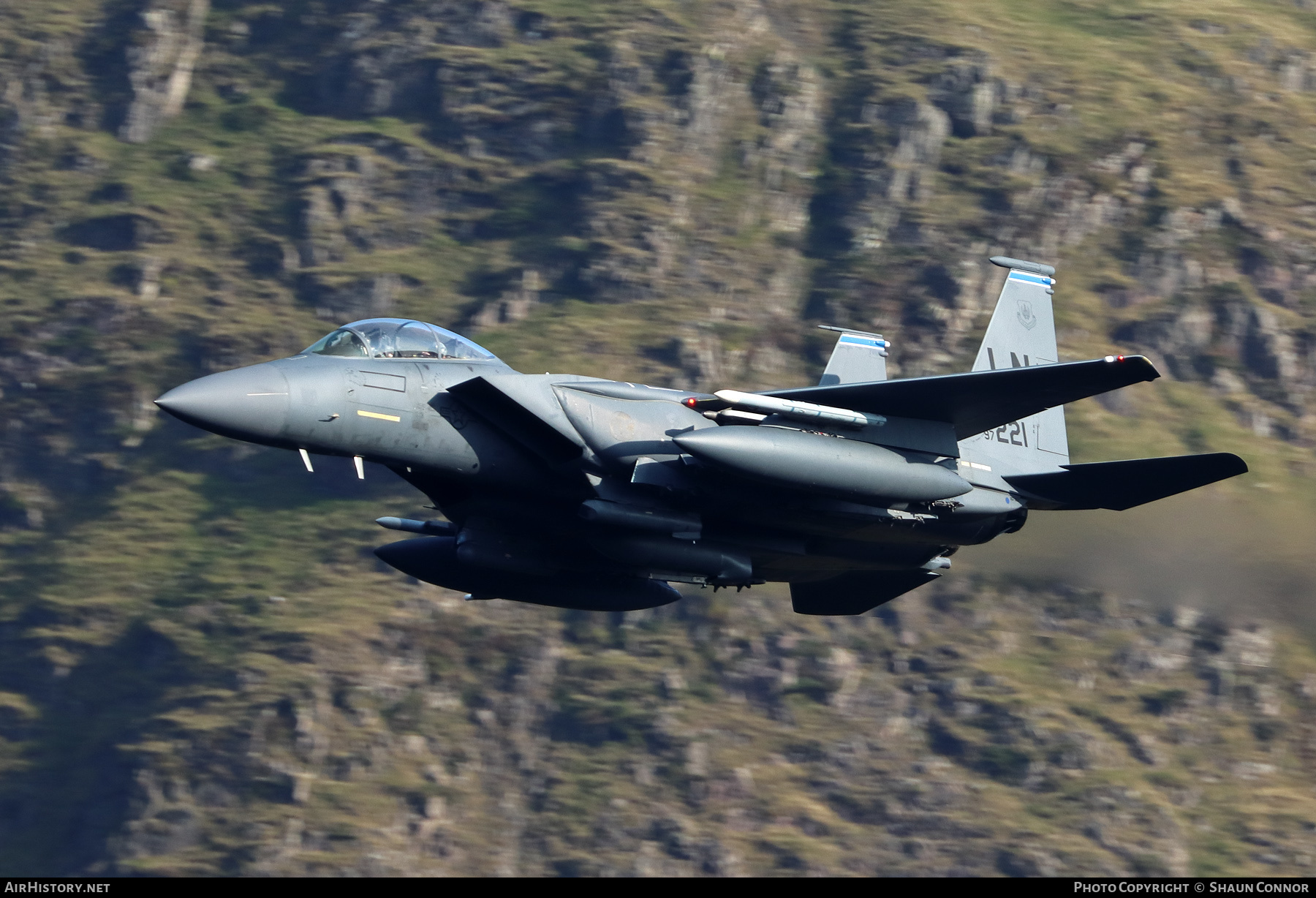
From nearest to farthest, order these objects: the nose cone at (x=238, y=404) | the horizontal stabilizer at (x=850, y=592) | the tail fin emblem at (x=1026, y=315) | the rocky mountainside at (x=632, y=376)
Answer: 1. the nose cone at (x=238, y=404)
2. the horizontal stabilizer at (x=850, y=592)
3. the tail fin emblem at (x=1026, y=315)
4. the rocky mountainside at (x=632, y=376)

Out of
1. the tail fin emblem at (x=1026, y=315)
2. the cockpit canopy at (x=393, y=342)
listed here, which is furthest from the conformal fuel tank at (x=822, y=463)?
the tail fin emblem at (x=1026, y=315)

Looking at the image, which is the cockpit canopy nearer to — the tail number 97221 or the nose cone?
the nose cone

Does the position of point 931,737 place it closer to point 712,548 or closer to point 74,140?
point 712,548

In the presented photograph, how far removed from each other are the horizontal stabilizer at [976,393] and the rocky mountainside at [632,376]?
1372 inches

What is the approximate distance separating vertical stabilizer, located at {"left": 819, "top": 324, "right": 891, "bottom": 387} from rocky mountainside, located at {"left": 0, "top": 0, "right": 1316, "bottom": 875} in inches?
1318

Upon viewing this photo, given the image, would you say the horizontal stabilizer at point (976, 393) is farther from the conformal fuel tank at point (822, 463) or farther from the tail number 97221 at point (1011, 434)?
the tail number 97221 at point (1011, 434)

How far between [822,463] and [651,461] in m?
2.34

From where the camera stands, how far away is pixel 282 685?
86500mm

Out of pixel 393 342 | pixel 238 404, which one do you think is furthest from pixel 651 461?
pixel 238 404

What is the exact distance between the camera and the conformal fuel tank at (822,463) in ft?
70.7

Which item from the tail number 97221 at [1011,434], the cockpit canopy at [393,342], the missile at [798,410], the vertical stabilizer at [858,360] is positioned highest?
the cockpit canopy at [393,342]

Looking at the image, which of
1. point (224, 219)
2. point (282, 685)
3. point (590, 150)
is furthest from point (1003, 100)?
point (282, 685)

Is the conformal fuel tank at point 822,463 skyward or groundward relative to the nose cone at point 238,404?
groundward

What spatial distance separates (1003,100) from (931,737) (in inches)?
1910
